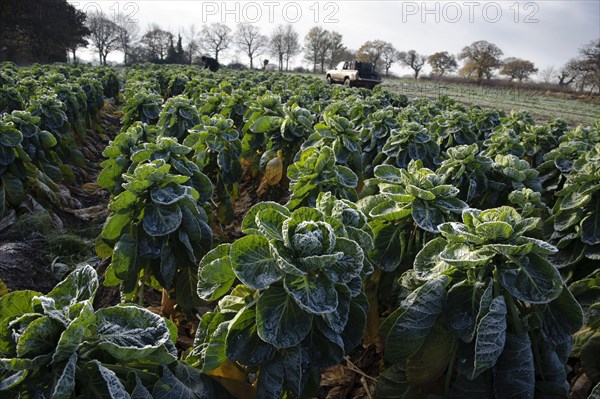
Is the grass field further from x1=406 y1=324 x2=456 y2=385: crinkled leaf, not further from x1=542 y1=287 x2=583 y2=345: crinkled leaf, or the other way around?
x1=406 y1=324 x2=456 y2=385: crinkled leaf

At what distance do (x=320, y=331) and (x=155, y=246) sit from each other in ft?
4.91

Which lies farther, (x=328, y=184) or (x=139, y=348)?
(x=328, y=184)

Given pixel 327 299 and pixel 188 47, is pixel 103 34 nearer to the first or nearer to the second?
pixel 188 47

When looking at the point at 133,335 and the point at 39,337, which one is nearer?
the point at 39,337

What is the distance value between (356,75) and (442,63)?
5285cm

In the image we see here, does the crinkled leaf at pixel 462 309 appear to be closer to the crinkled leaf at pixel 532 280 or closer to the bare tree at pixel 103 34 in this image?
the crinkled leaf at pixel 532 280

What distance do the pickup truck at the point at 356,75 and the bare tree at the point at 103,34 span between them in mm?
54476

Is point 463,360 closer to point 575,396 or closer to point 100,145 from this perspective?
point 575,396

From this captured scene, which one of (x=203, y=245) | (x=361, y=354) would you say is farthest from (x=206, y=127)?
(x=361, y=354)

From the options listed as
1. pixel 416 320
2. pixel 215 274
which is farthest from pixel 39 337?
pixel 416 320

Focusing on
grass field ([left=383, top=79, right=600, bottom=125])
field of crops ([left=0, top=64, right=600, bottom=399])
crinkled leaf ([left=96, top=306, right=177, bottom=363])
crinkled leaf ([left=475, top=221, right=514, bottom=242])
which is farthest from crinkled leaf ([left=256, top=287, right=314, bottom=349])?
grass field ([left=383, top=79, right=600, bottom=125])

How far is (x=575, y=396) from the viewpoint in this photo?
263 cm

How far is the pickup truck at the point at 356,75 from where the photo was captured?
31.1m

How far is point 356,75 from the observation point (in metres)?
31.1
